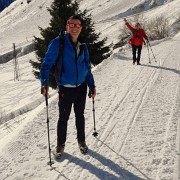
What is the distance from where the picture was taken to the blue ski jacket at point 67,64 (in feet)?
15.4

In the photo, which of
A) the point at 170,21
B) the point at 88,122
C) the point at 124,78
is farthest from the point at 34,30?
the point at 88,122

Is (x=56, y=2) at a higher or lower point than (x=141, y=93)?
higher

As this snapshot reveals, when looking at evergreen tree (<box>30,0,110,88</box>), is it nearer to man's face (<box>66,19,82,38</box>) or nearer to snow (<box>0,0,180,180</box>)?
snow (<box>0,0,180,180</box>)

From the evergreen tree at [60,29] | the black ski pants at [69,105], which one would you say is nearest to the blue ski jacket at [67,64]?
the black ski pants at [69,105]

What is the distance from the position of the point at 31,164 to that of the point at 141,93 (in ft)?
15.4

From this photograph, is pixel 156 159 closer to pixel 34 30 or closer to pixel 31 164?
pixel 31 164

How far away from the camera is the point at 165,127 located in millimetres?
6328

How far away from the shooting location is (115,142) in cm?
579

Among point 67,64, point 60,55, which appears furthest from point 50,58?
point 67,64

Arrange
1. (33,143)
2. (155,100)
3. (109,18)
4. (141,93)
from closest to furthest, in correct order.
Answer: (33,143)
(155,100)
(141,93)
(109,18)

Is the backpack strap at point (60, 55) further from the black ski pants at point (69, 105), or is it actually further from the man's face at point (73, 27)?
the black ski pants at point (69, 105)

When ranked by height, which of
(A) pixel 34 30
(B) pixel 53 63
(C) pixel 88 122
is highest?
(B) pixel 53 63

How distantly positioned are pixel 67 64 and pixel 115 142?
1.91 metres

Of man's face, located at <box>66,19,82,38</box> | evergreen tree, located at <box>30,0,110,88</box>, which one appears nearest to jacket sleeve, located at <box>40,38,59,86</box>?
man's face, located at <box>66,19,82,38</box>
